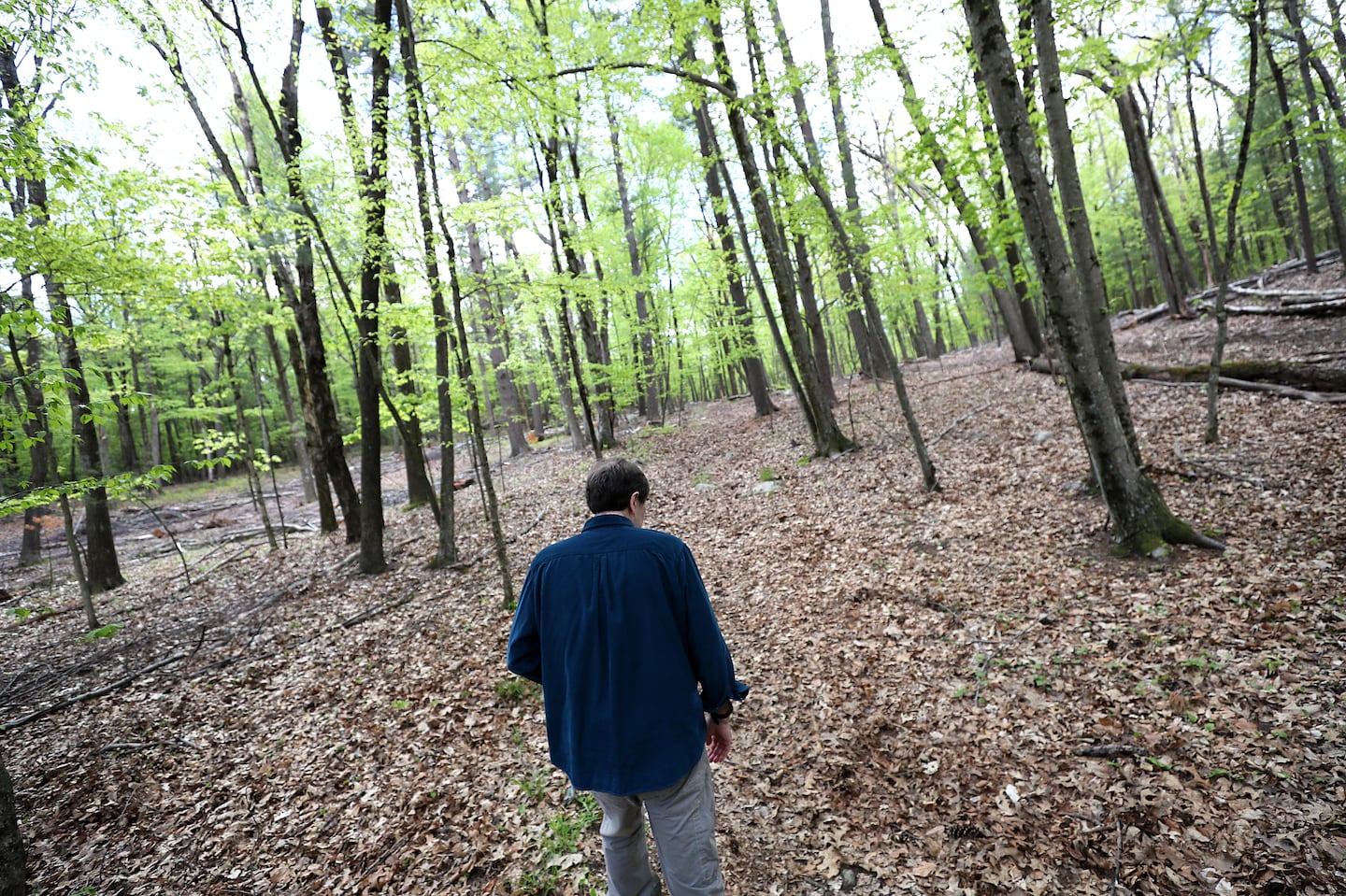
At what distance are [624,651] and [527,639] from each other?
47 cm

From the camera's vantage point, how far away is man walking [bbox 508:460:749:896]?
6.70 feet

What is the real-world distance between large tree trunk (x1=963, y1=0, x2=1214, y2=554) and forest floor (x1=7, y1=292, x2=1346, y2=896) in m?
0.37

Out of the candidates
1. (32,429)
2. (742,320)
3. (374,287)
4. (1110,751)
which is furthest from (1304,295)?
(32,429)

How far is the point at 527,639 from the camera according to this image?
2.25 metres

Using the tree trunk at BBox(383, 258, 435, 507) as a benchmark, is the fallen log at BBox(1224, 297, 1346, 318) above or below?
below

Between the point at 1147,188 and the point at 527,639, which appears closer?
the point at 527,639

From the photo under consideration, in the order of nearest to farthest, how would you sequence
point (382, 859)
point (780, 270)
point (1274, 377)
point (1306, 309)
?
point (382, 859), point (1274, 377), point (780, 270), point (1306, 309)

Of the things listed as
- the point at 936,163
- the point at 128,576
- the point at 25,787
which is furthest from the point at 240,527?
the point at 936,163

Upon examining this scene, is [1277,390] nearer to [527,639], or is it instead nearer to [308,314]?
[527,639]

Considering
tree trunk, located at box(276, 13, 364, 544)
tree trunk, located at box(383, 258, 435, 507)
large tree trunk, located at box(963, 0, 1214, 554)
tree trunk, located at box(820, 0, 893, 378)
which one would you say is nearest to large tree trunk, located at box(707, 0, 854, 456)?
tree trunk, located at box(820, 0, 893, 378)

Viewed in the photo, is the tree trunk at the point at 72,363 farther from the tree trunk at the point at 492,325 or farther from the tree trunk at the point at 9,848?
the tree trunk at the point at 492,325

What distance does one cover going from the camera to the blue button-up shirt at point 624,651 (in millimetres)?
2039

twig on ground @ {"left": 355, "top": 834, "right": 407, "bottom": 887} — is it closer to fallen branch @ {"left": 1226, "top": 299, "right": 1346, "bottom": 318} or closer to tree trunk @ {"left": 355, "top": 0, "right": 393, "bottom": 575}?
tree trunk @ {"left": 355, "top": 0, "right": 393, "bottom": 575}

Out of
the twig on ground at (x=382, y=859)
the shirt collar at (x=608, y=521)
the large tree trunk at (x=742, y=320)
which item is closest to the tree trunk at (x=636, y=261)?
the large tree trunk at (x=742, y=320)
